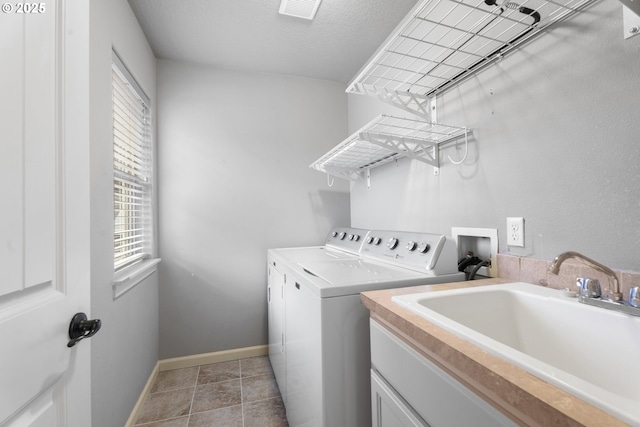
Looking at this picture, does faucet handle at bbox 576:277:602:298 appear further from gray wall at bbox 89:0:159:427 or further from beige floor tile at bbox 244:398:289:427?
gray wall at bbox 89:0:159:427

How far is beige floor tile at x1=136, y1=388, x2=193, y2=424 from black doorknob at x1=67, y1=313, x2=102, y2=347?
1394 millimetres

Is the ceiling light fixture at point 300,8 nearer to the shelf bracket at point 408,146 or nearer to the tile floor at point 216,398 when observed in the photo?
the shelf bracket at point 408,146

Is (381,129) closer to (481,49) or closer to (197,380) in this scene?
(481,49)

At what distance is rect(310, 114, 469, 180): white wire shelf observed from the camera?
1.37m

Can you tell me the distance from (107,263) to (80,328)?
819 millimetres

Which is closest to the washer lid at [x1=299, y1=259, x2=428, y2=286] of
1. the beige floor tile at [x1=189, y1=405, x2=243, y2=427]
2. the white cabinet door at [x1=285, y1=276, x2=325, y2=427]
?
the white cabinet door at [x1=285, y1=276, x2=325, y2=427]

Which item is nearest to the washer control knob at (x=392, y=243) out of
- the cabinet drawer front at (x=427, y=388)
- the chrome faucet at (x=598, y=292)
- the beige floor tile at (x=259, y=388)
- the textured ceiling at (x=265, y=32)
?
the cabinet drawer front at (x=427, y=388)

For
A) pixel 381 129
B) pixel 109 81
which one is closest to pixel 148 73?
pixel 109 81

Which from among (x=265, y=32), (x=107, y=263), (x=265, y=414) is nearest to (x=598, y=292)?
(x=265, y=414)

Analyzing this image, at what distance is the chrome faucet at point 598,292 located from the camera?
66 cm

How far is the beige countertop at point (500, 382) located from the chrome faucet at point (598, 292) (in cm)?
40

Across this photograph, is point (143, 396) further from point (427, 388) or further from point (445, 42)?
point (445, 42)

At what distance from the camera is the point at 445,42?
4.01 ft

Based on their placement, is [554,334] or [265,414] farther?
[265,414]
